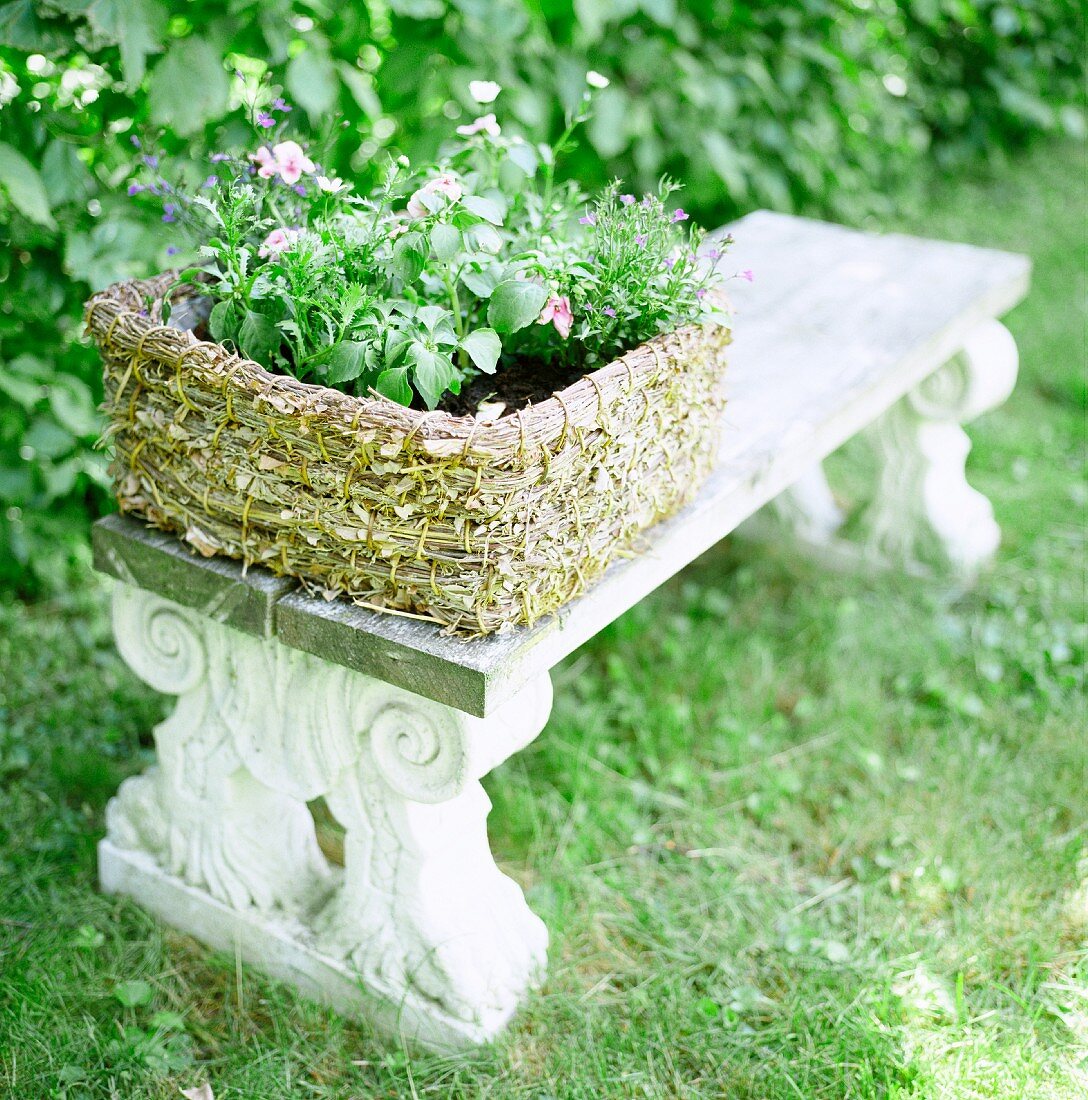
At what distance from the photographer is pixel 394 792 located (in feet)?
5.50

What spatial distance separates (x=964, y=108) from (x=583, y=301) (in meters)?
4.49

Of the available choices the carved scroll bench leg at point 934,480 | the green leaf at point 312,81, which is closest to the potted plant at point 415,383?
the green leaf at point 312,81

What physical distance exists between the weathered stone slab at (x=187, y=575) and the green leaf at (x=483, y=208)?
0.53 m

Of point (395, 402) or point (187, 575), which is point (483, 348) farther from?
point (187, 575)

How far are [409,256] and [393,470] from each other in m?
0.32

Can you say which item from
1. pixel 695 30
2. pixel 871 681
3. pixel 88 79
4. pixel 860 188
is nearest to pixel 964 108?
pixel 860 188

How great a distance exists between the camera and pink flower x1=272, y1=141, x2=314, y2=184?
5.26ft

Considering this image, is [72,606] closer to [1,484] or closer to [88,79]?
[1,484]

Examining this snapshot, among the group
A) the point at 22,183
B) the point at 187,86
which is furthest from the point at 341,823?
the point at 187,86

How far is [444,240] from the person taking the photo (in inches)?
58.8

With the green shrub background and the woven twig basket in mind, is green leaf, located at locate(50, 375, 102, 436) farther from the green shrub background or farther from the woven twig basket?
the woven twig basket

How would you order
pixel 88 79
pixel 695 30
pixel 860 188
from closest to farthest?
pixel 88 79, pixel 695 30, pixel 860 188

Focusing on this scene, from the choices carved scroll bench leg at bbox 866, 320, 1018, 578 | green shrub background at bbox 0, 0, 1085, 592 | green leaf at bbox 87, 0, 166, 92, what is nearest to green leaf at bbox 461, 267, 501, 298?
green shrub background at bbox 0, 0, 1085, 592

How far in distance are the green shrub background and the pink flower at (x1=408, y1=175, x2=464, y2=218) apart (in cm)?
22
